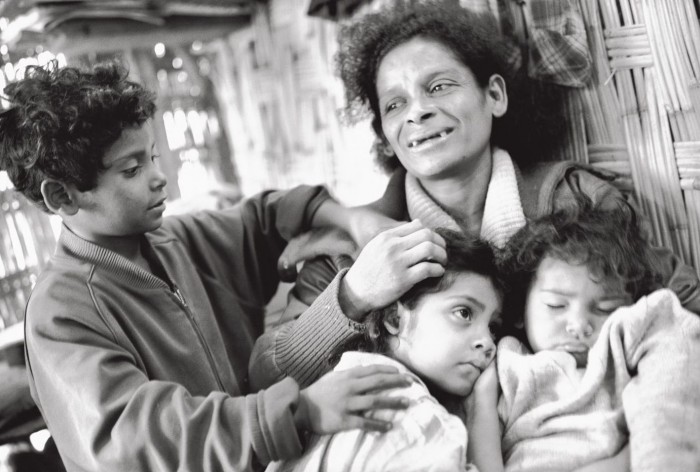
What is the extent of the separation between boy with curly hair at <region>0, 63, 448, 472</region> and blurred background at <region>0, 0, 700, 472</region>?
28 cm

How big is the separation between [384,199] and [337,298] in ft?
1.24

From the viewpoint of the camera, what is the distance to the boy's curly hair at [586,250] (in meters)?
1.08

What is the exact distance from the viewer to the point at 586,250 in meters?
1.09

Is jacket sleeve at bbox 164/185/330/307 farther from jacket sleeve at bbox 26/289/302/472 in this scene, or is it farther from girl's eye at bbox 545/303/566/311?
girl's eye at bbox 545/303/566/311

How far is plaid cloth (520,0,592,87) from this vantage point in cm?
141

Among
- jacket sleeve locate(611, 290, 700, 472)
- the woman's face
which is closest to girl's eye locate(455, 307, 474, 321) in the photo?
jacket sleeve locate(611, 290, 700, 472)

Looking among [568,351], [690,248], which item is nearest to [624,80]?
[690,248]

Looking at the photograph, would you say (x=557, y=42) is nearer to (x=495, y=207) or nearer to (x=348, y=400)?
(x=495, y=207)

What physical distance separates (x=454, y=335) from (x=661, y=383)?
1.00 feet

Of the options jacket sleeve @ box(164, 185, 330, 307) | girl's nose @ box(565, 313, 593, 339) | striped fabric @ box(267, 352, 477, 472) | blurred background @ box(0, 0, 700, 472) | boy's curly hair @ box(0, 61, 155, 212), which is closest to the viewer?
striped fabric @ box(267, 352, 477, 472)

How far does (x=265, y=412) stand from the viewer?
95 cm

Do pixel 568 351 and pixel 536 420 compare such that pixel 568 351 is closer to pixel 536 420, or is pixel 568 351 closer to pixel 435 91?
pixel 536 420

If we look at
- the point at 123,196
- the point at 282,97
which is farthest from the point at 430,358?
the point at 282,97

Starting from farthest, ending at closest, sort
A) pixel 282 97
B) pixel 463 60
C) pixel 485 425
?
pixel 282 97 < pixel 463 60 < pixel 485 425
